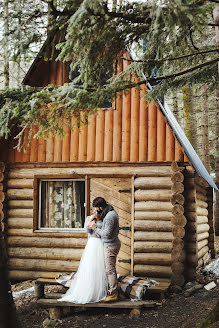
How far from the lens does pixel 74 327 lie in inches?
280

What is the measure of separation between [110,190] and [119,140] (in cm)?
138

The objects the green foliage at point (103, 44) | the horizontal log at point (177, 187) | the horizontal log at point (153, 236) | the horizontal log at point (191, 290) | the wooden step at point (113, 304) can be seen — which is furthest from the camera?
the horizontal log at point (153, 236)

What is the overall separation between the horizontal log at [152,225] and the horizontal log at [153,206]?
33 centimetres

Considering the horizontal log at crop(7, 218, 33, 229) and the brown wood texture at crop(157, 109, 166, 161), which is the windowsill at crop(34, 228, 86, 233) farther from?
the brown wood texture at crop(157, 109, 166, 161)

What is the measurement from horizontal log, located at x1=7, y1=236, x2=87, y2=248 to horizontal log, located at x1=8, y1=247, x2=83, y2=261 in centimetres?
10

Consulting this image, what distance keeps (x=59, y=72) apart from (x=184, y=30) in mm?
5726

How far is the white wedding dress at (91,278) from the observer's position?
7457mm

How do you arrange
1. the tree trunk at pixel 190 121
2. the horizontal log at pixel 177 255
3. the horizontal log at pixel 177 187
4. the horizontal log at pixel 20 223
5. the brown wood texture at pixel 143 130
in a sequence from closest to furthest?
the horizontal log at pixel 177 255
the horizontal log at pixel 177 187
the brown wood texture at pixel 143 130
the horizontal log at pixel 20 223
the tree trunk at pixel 190 121

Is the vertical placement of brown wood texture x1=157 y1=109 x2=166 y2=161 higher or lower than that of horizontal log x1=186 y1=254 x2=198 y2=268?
higher

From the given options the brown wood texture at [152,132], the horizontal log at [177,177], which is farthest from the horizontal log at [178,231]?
the brown wood texture at [152,132]

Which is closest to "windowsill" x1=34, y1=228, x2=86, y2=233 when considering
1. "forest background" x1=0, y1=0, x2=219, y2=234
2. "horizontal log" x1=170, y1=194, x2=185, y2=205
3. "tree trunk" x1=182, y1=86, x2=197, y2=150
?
"horizontal log" x1=170, y1=194, x2=185, y2=205

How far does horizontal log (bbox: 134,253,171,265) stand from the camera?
9.92 metres

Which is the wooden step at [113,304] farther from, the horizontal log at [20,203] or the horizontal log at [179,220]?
the horizontal log at [20,203]

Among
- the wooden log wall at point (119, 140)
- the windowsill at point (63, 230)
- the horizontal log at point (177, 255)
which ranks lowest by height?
the horizontal log at point (177, 255)
